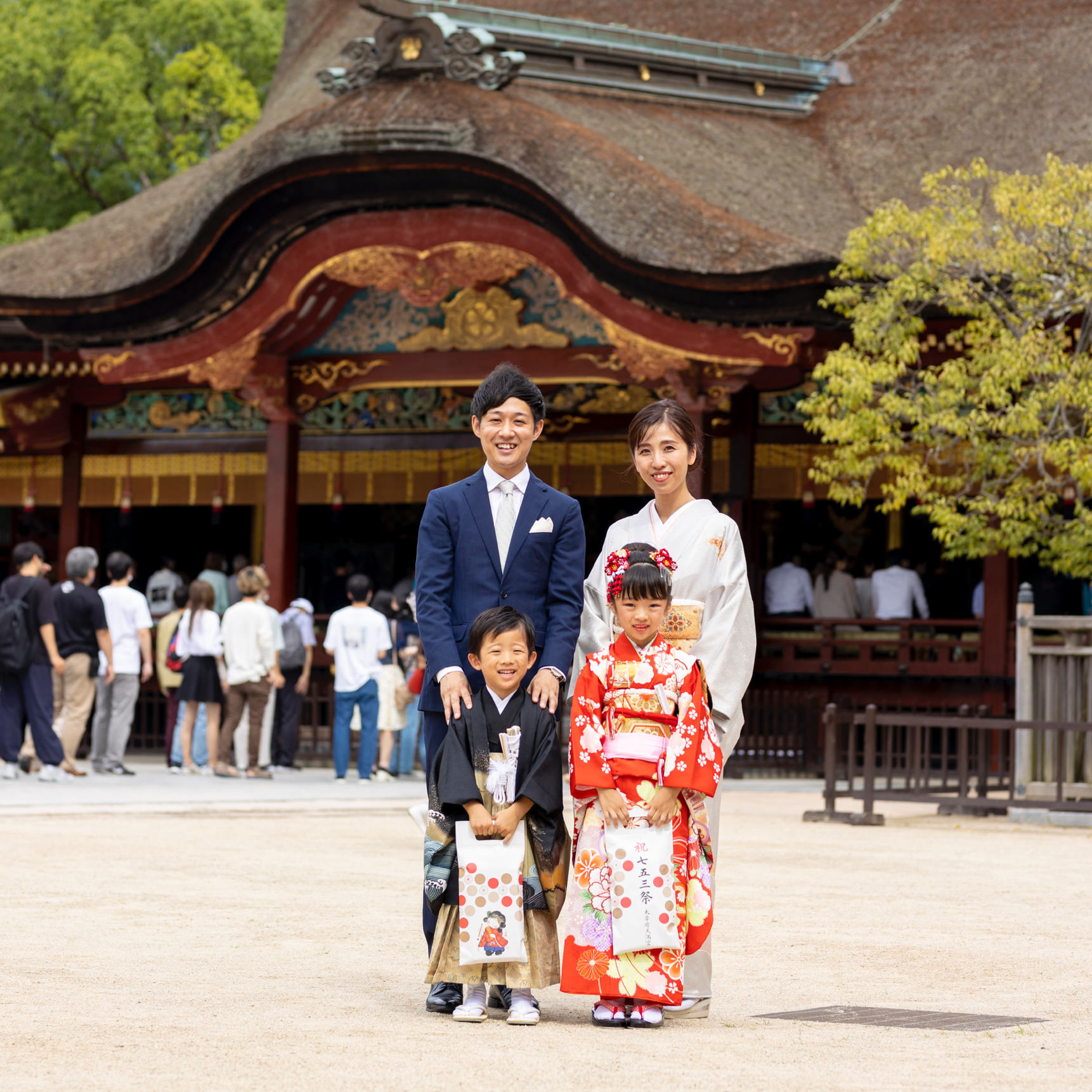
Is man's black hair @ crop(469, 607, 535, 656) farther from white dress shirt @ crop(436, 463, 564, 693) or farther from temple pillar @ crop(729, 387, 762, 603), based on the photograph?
temple pillar @ crop(729, 387, 762, 603)

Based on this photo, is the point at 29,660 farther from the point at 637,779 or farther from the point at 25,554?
the point at 637,779

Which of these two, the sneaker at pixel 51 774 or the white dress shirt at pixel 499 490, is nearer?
the white dress shirt at pixel 499 490

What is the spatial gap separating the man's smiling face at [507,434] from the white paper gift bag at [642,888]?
1.02 metres

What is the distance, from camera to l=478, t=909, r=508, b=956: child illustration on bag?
14.8 ft

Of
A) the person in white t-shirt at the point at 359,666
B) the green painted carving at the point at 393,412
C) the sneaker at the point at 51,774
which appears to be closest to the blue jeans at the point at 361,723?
the person in white t-shirt at the point at 359,666

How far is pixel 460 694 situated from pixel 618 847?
0.56 m

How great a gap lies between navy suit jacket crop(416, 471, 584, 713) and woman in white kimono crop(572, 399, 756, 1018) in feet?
0.31

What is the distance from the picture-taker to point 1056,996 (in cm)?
496

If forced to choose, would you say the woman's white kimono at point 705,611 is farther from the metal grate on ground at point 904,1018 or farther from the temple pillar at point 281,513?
the temple pillar at point 281,513

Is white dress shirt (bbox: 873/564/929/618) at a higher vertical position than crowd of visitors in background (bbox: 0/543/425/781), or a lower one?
higher

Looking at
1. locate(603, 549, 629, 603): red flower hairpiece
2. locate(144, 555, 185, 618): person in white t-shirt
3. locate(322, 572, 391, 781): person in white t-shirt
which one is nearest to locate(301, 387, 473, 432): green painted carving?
locate(144, 555, 185, 618): person in white t-shirt

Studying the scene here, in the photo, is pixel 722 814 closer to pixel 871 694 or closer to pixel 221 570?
pixel 871 694

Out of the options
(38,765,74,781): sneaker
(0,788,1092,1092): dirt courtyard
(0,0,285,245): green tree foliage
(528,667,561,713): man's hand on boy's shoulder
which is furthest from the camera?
(0,0,285,245): green tree foliage

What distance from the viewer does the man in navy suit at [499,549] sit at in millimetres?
4812
